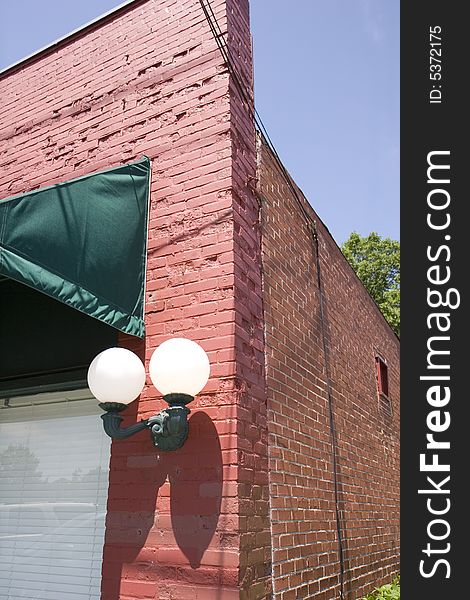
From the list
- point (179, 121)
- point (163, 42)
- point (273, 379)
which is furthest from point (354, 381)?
point (163, 42)

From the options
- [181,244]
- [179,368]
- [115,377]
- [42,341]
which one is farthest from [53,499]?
[181,244]

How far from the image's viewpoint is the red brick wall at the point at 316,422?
12.5ft

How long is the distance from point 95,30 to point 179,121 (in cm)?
184

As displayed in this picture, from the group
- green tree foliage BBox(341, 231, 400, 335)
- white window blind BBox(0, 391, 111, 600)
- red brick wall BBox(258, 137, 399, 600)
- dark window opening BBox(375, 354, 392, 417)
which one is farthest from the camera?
green tree foliage BBox(341, 231, 400, 335)

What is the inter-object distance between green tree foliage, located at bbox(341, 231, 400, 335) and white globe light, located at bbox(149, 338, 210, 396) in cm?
1744

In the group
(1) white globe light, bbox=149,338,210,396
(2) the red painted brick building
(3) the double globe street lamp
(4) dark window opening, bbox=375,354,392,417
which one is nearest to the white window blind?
(2) the red painted brick building

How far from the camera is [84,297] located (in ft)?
10.6

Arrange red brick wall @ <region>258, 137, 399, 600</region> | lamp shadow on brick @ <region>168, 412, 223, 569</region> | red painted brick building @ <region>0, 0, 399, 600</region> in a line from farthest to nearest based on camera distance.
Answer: red brick wall @ <region>258, 137, 399, 600</region>
red painted brick building @ <region>0, 0, 399, 600</region>
lamp shadow on brick @ <region>168, 412, 223, 569</region>

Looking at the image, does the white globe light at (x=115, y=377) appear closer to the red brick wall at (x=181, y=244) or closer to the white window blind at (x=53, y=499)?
the red brick wall at (x=181, y=244)

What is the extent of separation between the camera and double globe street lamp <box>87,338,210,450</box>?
3076 mm

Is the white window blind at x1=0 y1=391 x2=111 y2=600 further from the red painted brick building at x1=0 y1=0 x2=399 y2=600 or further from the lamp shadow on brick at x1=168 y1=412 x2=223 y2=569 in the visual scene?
the lamp shadow on brick at x1=168 y1=412 x2=223 y2=569

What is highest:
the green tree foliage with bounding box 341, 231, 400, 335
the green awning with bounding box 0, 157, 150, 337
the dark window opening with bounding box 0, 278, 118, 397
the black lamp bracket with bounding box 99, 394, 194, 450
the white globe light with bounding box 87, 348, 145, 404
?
the green tree foliage with bounding box 341, 231, 400, 335

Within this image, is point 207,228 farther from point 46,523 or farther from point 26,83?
point 26,83

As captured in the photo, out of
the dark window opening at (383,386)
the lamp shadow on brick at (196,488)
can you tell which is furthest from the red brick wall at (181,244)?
the dark window opening at (383,386)
